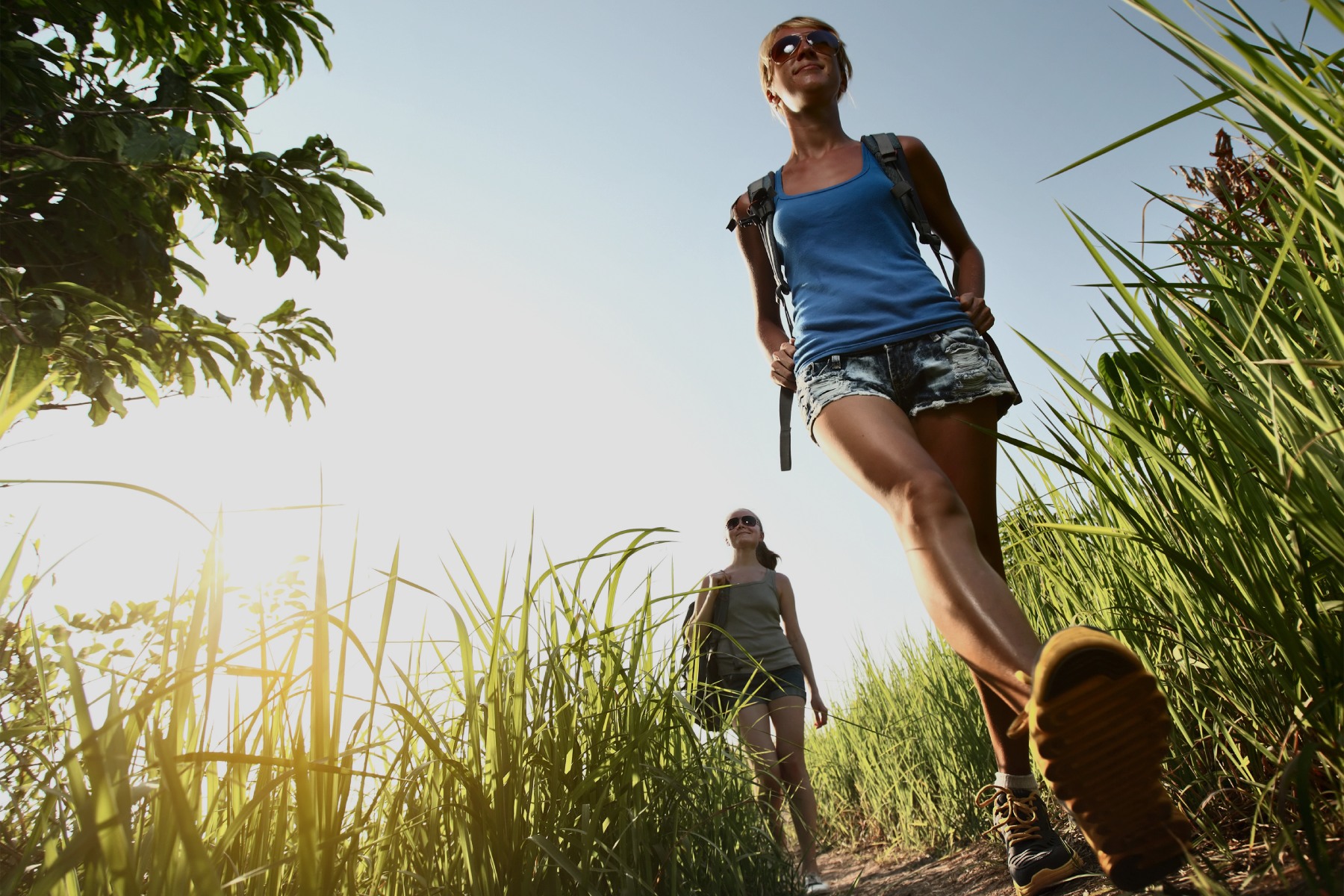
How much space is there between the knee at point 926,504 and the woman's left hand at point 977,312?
23.7 inches

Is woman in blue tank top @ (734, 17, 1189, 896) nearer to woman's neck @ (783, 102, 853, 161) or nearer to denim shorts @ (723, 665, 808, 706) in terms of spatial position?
woman's neck @ (783, 102, 853, 161)

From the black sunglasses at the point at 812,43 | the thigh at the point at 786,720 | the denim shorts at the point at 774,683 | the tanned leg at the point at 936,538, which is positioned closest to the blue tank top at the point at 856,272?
the tanned leg at the point at 936,538

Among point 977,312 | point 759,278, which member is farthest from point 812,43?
point 977,312

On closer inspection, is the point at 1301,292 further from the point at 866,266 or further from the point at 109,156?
the point at 109,156

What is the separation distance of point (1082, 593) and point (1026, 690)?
108cm

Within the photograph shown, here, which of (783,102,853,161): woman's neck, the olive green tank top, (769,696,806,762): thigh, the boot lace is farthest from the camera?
the olive green tank top

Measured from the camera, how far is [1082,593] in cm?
200

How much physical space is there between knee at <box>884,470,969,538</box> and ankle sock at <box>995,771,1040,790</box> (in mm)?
551

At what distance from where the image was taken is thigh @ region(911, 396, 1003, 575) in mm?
1646

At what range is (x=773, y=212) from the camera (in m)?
2.02

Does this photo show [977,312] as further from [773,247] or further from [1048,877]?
[1048,877]

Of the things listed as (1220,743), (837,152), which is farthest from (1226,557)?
(837,152)

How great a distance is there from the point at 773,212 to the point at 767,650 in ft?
9.17

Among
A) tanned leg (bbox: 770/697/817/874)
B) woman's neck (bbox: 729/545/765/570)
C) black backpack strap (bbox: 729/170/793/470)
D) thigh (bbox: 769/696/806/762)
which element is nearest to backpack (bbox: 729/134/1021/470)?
black backpack strap (bbox: 729/170/793/470)
